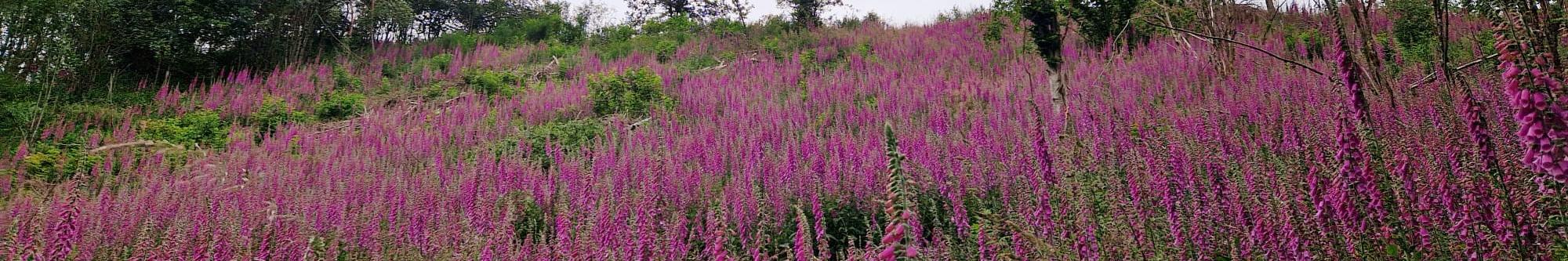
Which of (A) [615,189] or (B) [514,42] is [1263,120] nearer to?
(A) [615,189]

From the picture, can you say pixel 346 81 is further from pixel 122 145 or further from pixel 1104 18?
pixel 1104 18

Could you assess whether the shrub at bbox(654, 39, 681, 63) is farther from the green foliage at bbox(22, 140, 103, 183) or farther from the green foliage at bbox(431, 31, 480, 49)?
the green foliage at bbox(22, 140, 103, 183)

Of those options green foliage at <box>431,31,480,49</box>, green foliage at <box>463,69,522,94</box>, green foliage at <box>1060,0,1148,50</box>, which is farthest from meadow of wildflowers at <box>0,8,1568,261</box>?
green foliage at <box>431,31,480,49</box>

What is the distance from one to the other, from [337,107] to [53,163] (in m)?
3.65

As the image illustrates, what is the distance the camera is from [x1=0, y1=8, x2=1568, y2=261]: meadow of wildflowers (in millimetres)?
1951

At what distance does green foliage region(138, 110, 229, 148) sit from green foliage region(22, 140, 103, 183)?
2.94 ft

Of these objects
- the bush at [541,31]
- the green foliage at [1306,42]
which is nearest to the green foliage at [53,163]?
the bush at [541,31]

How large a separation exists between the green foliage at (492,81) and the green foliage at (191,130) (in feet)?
11.5

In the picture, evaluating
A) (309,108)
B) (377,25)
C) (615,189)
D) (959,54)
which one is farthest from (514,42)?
(615,189)

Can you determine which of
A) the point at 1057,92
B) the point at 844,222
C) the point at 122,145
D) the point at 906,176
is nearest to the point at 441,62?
the point at 122,145

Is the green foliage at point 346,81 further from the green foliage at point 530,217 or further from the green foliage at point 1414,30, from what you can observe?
the green foliage at point 1414,30

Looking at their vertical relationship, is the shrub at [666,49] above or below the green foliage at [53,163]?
above

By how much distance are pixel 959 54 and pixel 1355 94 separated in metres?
10.6

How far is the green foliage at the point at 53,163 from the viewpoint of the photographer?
7.82 metres
